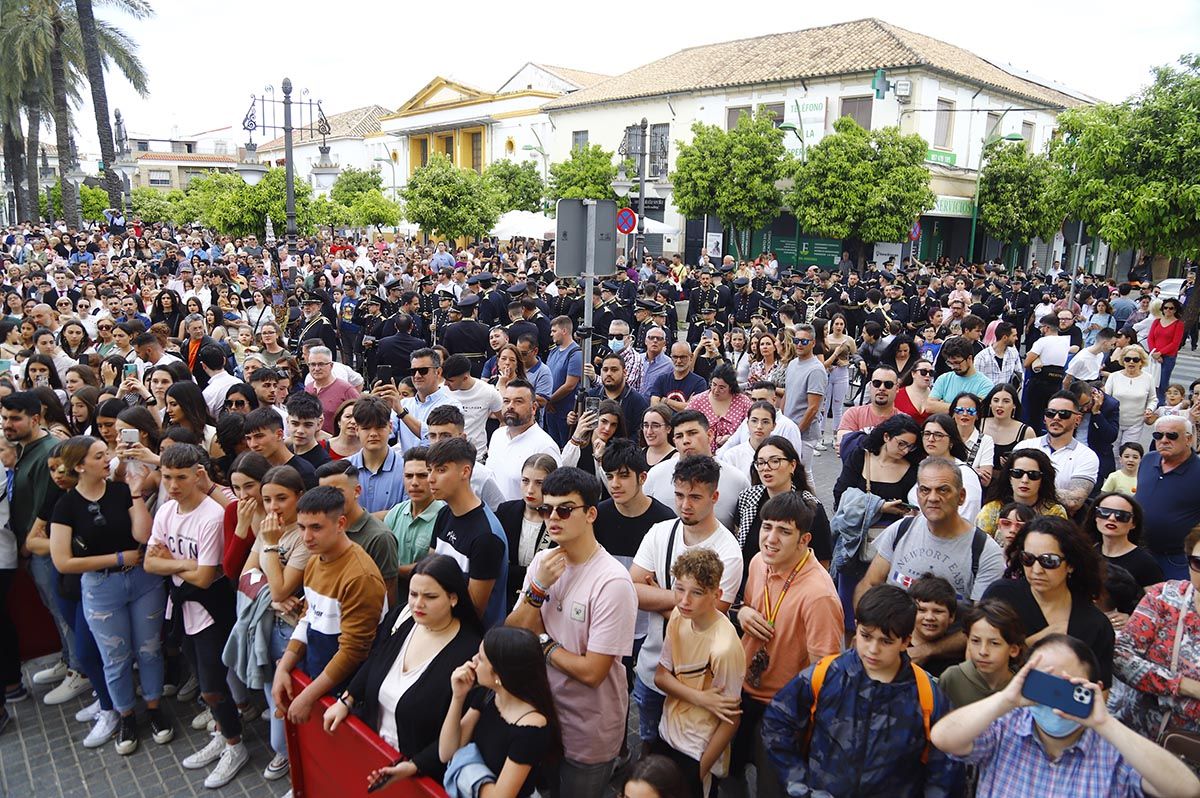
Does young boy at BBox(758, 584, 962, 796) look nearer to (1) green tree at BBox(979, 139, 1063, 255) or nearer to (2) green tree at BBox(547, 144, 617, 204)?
(1) green tree at BBox(979, 139, 1063, 255)

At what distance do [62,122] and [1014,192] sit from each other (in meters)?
34.1

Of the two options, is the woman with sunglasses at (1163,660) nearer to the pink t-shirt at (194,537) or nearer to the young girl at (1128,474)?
the young girl at (1128,474)

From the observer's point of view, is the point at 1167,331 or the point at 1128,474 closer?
the point at 1128,474

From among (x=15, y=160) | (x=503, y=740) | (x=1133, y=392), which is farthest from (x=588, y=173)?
(x=503, y=740)

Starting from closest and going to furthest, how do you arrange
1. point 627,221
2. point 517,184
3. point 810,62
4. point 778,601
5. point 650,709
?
point 778,601
point 650,709
point 627,221
point 810,62
point 517,184

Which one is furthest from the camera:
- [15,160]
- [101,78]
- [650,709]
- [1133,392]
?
[15,160]

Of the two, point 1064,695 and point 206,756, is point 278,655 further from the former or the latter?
point 1064,695

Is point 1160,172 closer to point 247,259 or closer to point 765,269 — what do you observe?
point 765,269

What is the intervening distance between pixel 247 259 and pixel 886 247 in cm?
2217

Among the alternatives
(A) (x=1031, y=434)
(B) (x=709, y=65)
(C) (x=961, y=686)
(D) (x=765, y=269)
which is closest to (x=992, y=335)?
(A) (x=1031, y=434)

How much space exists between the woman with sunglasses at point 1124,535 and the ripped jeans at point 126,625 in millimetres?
4991

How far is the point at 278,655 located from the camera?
4.02 metres

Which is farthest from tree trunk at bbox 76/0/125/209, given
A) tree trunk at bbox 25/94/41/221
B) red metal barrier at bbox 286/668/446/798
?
red metal barrier at bbox 286/668/446/798

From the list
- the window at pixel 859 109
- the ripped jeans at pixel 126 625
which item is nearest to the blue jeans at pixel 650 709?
the ripped jeans at pixel 126 625
